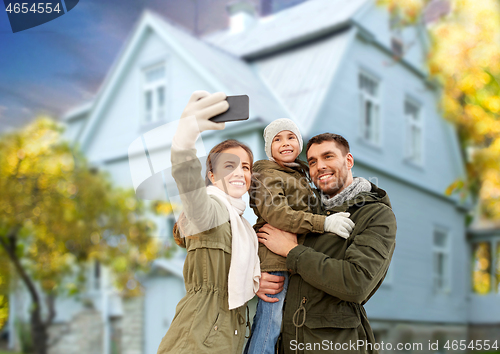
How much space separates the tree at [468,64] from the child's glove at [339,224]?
7.17m

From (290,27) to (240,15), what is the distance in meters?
1.24

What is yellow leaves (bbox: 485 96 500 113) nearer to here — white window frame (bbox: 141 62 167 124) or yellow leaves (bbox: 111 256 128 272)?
white window frame (bbox: 141 62 167 124)

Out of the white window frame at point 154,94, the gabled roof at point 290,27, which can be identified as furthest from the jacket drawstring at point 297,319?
the gabled roof at point 290,27

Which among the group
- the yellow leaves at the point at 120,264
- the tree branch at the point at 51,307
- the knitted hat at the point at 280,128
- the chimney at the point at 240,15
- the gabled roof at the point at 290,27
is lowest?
the tree branch at the point at 51,307

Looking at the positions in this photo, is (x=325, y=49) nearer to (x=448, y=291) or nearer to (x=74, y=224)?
(x=74, y=224)

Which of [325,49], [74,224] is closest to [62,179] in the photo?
[74,224]

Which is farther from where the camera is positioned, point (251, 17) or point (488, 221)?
point (488, 221)

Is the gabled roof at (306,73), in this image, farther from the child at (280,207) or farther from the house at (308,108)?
the child at (280,207)

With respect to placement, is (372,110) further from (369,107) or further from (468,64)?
(468,64)

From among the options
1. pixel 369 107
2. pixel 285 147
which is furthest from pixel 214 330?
pixel 369 107

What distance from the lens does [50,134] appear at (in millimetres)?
6789

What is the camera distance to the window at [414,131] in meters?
9.52

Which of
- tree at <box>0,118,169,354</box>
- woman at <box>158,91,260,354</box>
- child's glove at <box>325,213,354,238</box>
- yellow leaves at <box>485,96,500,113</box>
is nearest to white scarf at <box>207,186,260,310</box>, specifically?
woman at <box>158,91,260,354</box>

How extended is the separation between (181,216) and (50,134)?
5945mm
